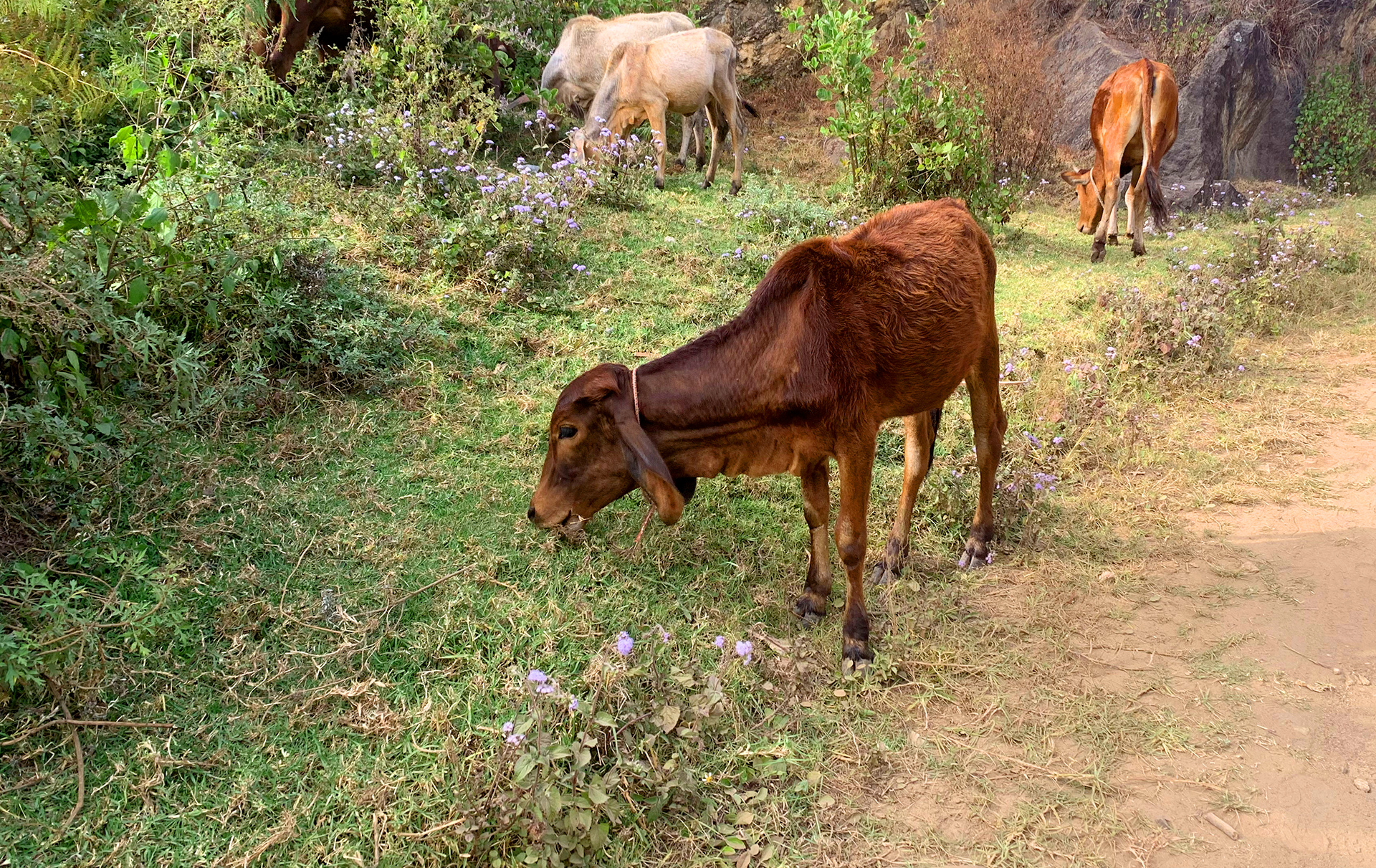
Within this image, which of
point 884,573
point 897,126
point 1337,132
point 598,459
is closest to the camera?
point 598,459

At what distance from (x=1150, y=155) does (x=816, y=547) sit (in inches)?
325

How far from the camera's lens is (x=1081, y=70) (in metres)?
14.0

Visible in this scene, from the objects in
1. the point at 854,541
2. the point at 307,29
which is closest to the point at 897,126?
the point at 307,29

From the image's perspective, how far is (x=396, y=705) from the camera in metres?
3.28

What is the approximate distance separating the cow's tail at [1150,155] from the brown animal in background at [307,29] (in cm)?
822

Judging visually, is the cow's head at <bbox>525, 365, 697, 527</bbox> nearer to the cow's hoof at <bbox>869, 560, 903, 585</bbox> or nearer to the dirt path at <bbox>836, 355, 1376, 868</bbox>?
the cow's hoof at <bbox>869, 560, 903, 585</bbox>

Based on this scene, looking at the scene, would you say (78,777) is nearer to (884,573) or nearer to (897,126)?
(884,573)

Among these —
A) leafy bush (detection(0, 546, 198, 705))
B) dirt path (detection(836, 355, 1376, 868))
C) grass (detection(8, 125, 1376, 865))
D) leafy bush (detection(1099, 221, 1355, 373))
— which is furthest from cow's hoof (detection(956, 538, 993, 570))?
leafy bush (detection(0, 546, 198, 705))

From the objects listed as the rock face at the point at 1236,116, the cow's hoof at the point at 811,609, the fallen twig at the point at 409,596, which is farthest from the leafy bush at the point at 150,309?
the rock face at the point at 1236,116

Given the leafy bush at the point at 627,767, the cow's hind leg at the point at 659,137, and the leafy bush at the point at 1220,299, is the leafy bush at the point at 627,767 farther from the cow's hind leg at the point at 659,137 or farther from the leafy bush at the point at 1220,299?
the cow's hind leg at the point at 659,137

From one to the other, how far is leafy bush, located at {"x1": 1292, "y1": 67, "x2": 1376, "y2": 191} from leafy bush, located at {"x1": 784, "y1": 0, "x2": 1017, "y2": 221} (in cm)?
901

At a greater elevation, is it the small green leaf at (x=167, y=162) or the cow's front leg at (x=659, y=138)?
the small green leaf at (x=167, y=162)

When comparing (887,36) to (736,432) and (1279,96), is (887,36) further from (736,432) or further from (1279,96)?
(736,432)

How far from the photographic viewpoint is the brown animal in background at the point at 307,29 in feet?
26.5
